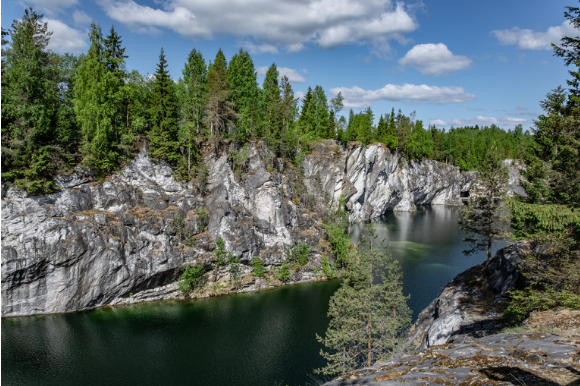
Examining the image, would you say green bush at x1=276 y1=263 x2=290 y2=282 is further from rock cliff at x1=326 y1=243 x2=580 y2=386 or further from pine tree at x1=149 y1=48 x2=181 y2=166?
rock cliff at x1=326 y1=243 x2=580 y2=386

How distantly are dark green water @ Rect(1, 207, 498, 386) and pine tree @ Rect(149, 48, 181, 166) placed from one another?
1944 cm

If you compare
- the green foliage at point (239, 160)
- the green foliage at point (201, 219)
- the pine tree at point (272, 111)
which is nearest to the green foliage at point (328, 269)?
the green foliage at point (201, 219)

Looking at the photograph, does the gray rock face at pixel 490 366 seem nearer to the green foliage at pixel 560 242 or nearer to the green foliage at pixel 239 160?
the green foliage at pixel 560 242

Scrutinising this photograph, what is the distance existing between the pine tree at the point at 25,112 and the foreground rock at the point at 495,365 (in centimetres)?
3902

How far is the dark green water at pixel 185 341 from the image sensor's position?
22.8m

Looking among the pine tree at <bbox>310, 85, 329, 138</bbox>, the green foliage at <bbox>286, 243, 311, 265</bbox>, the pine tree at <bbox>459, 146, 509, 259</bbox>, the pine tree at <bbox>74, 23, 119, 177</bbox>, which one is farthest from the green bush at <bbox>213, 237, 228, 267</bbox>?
the pine tree at <bbox>310, 85, 329, 138</bbox>

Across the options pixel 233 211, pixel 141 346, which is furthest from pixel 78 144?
pixel 141 346

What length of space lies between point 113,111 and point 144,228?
1469cm

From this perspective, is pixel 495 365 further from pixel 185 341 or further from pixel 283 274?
pixel 283 274

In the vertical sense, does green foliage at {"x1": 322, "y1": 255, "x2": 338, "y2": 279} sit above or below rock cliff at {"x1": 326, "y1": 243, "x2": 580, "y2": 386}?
below

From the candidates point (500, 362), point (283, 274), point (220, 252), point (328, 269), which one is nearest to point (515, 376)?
point (500, 362)

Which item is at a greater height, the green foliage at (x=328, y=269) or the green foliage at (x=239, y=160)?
the green foliage at (x=239, y=160)

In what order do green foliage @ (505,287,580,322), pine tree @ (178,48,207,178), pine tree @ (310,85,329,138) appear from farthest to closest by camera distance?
1. pine tree @ (310,85,329,138)
2. pine tree @ (178,48,207,178)
3. green foliage @ (505,287,580,322)

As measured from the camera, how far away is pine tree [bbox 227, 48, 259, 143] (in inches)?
1916
